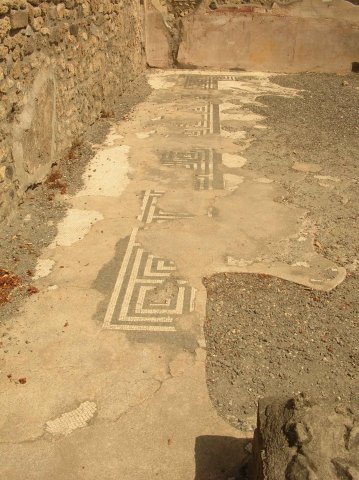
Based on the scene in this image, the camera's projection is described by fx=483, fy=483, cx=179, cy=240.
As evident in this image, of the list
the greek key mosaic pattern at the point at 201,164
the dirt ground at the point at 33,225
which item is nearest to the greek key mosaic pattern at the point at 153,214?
the greek key mosaic pattern at the point at 201,164

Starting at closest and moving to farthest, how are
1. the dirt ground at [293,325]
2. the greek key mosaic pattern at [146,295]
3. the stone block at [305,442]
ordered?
the stone block at [305,442] → the dirt ground at [293,325] → the greek key mosaic pattern at [146,295]

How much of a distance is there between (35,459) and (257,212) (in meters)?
2.63

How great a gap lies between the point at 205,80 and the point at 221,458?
761 cm

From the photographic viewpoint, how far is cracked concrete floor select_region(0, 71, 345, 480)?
2.08m

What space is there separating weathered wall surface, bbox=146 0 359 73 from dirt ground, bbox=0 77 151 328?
14.7 feet

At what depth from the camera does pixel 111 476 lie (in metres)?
1.97

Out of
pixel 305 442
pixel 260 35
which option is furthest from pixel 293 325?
pixel 260 35

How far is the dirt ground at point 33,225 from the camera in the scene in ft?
9.96

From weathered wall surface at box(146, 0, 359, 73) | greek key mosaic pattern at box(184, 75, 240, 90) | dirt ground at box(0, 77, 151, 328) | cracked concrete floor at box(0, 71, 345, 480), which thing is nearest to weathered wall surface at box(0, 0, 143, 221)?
dirt ground at box(0, 77, 151, 328)

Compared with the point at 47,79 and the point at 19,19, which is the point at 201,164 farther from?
the point at 19,19

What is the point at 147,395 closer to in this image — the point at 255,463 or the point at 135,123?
the point at 255,463

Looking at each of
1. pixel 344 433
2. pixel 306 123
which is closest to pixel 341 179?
pixel 306 123

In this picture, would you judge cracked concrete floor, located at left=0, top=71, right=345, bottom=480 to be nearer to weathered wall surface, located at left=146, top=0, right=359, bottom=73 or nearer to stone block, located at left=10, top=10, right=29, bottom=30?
stone block, located at left=10, top=10, right=29, bottom=30

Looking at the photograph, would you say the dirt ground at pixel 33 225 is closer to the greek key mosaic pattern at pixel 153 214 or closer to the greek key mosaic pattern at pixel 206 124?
the greek key mosaic pattern at pixel 153 214
